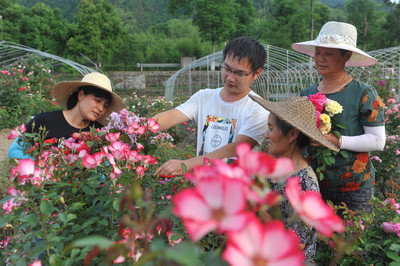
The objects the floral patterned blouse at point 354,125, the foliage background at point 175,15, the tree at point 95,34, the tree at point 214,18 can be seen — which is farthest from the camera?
the tree at point 95,34

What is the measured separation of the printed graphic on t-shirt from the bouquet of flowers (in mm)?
395

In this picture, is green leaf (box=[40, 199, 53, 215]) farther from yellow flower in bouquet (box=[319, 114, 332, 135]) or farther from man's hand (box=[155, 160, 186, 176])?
yellow flower in bouquet (box=[319, 114, 332, 135])

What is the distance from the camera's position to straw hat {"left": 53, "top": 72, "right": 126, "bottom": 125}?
1.76m

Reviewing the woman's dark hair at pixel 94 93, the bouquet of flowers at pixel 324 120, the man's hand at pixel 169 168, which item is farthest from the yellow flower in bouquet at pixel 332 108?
the woman's dark hair at pixel 94 93

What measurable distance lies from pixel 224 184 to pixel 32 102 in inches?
308

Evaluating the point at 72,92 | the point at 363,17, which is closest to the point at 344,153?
the point at 72,92

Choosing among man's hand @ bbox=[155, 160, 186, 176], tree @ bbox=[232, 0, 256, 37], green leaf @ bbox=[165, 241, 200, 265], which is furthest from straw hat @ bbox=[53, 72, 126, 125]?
tree @ bbox=[232, 0, 256, 37]

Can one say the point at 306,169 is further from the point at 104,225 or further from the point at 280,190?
the point at 104,225

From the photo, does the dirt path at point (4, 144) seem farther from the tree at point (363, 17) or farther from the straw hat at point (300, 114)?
the tree at point (363, 17)

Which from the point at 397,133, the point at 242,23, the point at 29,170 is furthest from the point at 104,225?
the point at 242,23

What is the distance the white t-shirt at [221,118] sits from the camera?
4.91ft

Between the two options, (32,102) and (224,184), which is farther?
(32,102)

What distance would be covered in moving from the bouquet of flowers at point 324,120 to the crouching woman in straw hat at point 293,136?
0.28 feet

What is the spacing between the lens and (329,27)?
1.86 meters
